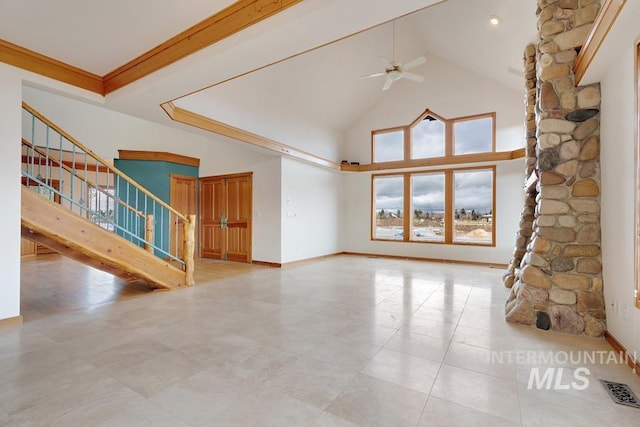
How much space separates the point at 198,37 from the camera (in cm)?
298

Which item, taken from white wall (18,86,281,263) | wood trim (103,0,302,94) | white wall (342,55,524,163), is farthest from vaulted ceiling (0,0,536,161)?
white wall (18,86,281,263)

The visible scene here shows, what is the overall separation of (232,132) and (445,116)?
554 cm

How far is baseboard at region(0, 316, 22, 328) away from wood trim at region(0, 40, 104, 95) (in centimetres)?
272

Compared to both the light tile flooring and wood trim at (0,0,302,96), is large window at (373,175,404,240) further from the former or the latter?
wood trim at (0,0,302,96)

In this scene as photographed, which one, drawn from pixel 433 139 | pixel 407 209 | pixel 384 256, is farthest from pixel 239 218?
pixel 433 139

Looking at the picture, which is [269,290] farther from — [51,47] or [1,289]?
[51,47]

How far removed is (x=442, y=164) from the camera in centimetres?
790

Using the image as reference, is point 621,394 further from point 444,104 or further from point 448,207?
point 444,104

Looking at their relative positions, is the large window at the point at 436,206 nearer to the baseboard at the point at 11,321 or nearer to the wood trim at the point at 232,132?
the wood trim at the point at 232,132

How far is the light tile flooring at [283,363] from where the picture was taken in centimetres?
181

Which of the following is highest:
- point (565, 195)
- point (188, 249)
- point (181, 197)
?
point (181, 197)

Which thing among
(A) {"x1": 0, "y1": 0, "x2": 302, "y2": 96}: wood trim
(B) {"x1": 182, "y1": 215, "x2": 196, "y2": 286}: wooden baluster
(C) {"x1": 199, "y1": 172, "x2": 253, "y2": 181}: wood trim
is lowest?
(B) {"x1": 182, "y1": 215, "x2": 196, "y2": 286}: wooden baluster

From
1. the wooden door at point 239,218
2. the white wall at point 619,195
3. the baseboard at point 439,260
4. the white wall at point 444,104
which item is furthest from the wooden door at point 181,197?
the white wall at point 619,195

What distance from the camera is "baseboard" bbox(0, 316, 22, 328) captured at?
10.5 ft
